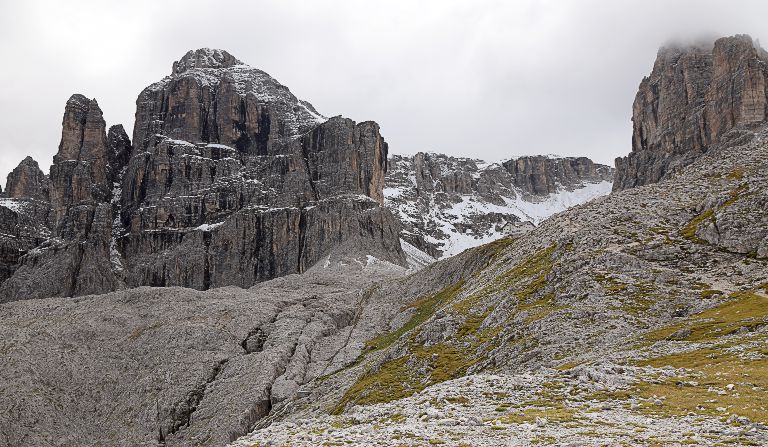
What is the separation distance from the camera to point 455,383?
41.1 meters

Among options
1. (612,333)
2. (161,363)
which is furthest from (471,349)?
(161,363)

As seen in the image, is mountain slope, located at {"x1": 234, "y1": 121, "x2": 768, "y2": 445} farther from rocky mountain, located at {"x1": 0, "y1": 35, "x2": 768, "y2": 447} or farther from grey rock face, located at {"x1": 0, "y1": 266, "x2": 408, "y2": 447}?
grey rock face, located at {"x1": 0, "y1": 266, "x2": 408, "y2": 447}

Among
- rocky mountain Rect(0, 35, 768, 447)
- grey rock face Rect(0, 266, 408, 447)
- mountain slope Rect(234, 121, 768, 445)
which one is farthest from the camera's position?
grey rock face Rect(0, 266, 408, 447)

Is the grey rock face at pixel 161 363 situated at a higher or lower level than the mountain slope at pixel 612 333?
lower

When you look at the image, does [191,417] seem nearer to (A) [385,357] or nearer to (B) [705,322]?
(A) [385,357]

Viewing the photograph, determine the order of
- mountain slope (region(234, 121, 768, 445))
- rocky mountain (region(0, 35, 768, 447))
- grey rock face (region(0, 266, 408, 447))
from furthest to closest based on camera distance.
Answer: grey rock face (region(0, 266, 408, 447)) → rocky mountain (region(0, 35, 768, 447)) → mountain slope (region(234, 121, 768, 445))

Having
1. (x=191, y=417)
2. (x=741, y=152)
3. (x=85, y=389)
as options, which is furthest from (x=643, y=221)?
(x=85, y=389)

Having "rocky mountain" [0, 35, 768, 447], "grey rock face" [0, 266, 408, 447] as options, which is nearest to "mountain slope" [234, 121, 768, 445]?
"rocky mountain" [0, 35, 768, 447]

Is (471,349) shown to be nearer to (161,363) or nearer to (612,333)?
(612,333)

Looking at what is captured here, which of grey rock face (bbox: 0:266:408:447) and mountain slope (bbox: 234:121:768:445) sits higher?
mountain slope (bbox: 234:121:768:445)

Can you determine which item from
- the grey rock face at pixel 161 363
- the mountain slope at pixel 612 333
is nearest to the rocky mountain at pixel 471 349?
the mountain slope at pixel 612 333

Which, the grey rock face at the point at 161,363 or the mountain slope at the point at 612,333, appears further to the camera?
the grey rock face at the point at 161,363

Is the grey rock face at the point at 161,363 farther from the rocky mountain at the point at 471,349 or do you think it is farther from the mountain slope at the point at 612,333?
the mountain slope at the point at 612,333

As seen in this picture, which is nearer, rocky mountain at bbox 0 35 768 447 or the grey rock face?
rocky mountain at bbox 0 35 768 447
